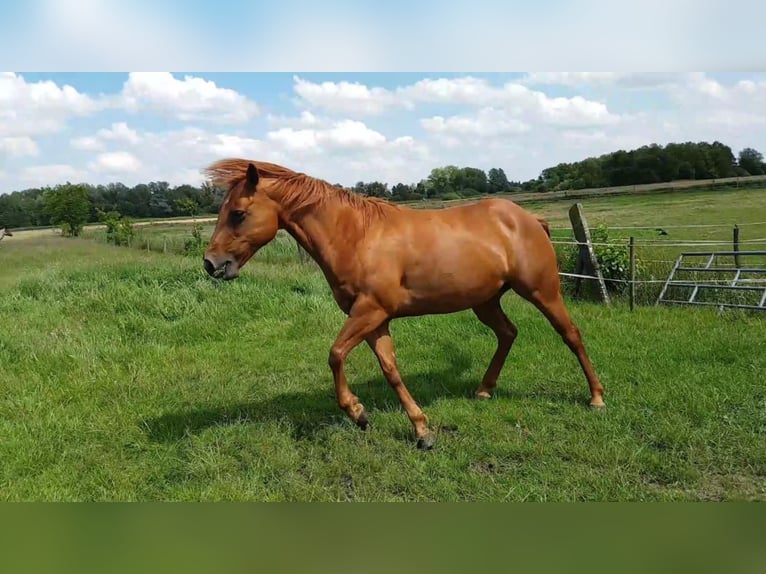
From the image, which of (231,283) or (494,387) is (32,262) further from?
(494,387)

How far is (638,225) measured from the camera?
1109cm

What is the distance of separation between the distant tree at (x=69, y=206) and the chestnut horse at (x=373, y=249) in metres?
6.20

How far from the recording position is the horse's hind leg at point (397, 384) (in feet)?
12.7

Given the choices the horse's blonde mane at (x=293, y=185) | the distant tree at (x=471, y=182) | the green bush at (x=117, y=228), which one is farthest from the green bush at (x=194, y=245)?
the horse's blonde mane at (x=293, y=185)

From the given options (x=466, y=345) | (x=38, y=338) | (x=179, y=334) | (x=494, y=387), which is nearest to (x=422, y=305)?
(x=494, y=387)

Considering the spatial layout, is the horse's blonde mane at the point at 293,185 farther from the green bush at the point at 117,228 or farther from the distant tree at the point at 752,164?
the distant tree at the point at 752,164

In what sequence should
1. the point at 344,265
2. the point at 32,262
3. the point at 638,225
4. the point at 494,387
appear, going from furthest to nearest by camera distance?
the point at 638,225
the point at 32,262
the point at 494,387
the point at 344,265

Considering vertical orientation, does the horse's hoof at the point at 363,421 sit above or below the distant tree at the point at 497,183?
below

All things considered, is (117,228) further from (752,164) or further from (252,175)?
(752,164)

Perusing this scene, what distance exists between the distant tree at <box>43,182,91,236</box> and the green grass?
5.23 ft

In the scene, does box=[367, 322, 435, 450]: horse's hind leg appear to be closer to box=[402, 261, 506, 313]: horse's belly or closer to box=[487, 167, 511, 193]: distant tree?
box=[402, 261, 506, 313]: horse's belly

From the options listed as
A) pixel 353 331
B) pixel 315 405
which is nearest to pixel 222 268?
pixel 353 331

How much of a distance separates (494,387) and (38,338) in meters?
5.44

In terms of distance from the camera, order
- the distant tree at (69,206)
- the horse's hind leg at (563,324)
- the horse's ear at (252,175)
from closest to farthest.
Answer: the horse's ear at (252,175), the horse's hind leg at (563,324), the distant tree at (69,206)
